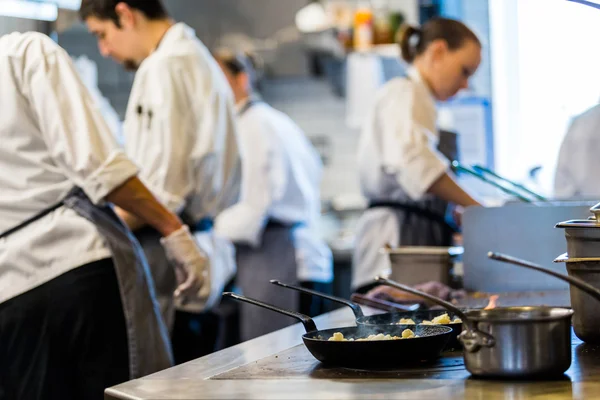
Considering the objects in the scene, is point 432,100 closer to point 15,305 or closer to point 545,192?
point 545,192

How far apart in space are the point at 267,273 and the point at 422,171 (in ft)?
4.43

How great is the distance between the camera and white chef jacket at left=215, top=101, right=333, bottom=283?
4074mm

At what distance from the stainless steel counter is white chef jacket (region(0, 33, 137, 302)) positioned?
0.70m

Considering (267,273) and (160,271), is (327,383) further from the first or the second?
(267,273)

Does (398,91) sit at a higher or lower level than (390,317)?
higher

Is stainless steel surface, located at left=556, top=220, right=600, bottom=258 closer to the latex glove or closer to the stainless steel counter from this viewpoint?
the stainless steel counter

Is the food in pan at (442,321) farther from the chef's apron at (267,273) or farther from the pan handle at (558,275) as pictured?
the chef's apron at (267,273)

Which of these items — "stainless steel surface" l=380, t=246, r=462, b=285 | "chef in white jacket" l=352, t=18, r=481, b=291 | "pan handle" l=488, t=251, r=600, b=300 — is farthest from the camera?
"chef in white jacket" l=352, t=18, r=481, b=291

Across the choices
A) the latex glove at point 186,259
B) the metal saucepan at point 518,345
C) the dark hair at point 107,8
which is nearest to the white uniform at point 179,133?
the dark hair at point 107,8

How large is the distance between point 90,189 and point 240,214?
2.13 metres

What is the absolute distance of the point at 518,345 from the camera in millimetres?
1034

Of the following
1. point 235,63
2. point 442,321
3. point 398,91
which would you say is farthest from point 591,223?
point 235,63

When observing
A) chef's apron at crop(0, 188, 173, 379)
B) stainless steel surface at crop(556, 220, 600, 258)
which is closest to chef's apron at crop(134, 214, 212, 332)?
chef's apron at crop(0, 188, 173, 379)

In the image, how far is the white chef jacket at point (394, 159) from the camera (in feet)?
10.0
